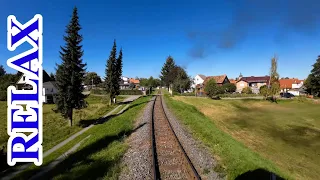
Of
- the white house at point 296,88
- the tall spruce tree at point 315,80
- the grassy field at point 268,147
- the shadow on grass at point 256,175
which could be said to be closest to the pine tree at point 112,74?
the grassy field at point 268,147

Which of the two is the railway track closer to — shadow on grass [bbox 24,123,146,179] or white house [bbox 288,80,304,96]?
shadow on grass [bbox 24,123,146,179]

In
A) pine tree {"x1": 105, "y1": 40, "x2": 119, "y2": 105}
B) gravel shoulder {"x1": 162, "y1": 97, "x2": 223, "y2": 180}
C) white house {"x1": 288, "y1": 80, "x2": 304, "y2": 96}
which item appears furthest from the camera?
white house {"x1": 288, "y1": 80, "x2": 304, "y2": 96}

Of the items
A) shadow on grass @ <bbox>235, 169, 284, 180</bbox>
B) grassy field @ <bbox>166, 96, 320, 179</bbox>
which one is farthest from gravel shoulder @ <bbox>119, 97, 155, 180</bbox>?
shadow on grass @ <bbox>235, 169, 284, 180</bbox>

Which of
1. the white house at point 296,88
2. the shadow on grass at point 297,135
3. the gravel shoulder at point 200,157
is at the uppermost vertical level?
the white house at point 296,88

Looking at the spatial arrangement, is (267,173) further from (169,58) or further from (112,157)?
(169,58)

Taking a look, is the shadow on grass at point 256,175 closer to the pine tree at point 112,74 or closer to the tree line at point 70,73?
the tree line at point 70,73

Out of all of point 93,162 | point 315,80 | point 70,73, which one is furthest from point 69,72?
point 315,80

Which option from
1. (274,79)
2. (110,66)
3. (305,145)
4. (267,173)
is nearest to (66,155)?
(267,173)

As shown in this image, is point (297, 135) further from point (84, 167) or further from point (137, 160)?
point (84, 167)

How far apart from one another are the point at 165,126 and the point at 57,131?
12.6 meters

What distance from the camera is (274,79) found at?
7594 cm

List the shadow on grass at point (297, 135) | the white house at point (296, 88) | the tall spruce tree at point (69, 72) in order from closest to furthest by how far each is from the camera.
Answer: the shadow on grass at point (297, 135) < the tall spruce tree at point (69, 72) < the white house at point (296, 88)

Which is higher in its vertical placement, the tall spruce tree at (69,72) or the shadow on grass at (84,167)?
the tall spruce tree at (69,72)

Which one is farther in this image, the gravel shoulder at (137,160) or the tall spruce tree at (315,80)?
the tall spruce tree at (315,80)
